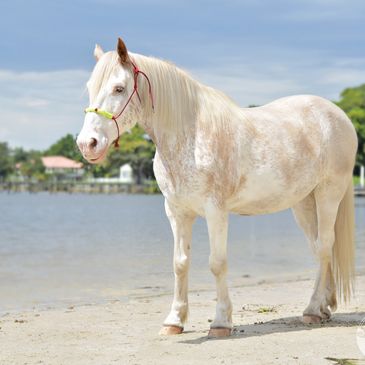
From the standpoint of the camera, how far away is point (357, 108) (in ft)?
305

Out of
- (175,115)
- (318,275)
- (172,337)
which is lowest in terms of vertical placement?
(172,337)

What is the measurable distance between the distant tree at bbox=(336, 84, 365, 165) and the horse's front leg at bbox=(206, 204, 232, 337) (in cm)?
7633

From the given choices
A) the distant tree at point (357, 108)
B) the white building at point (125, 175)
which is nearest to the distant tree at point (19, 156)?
the white building at point (125, 175)

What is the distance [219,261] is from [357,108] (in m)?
89.9

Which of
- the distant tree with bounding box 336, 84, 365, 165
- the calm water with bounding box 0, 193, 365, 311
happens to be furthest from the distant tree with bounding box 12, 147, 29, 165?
the calm water with bounding box 0, 193, 365, 311

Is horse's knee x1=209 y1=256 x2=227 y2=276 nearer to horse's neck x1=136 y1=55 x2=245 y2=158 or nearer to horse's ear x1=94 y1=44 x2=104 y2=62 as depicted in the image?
horse's neck x1=136 y1=55 x2=245 y2=158

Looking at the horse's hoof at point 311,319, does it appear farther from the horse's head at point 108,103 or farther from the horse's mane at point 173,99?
the horse's head at point 108,103

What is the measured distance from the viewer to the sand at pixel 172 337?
5805 millimetres

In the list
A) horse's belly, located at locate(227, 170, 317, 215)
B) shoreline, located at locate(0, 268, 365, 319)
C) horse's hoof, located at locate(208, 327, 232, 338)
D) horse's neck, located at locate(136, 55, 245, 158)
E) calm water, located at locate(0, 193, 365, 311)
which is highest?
horse's neck, located at locate(136, 55, 245, 158)

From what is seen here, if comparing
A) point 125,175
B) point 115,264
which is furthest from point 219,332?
point 125,175

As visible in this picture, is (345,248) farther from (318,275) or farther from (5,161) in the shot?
(5,161)

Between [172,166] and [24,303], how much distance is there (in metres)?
5.35

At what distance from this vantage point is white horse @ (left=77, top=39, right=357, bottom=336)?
6234 millimetres

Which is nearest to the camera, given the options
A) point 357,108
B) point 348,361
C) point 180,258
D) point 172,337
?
point 348,361
